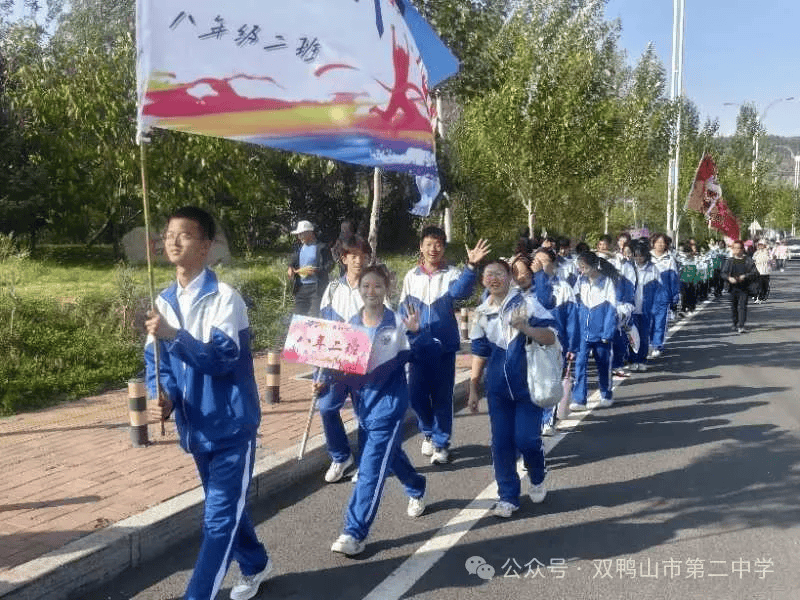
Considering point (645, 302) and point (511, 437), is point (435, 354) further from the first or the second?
point (645, 302)

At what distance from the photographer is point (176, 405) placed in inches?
138

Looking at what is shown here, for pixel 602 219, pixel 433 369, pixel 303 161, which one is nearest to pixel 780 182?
pixel 602 219

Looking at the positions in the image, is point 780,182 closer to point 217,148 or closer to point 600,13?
point 600,13

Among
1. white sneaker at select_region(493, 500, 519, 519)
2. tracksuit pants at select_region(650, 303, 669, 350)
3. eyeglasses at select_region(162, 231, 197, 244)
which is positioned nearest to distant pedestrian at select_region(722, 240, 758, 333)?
tracksuit pants at select_region(650, 303, 669, 350)

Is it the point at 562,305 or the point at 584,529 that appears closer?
the point at 584,529

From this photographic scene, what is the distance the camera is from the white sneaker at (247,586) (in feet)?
12.5

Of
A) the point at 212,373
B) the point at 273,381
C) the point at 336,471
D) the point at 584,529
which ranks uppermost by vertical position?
the point at 212,373

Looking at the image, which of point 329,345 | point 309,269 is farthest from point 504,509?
point 309,269

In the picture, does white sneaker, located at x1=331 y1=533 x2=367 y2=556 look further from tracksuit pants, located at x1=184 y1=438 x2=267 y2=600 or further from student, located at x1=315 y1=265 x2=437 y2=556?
tracksuit pants, located at x1=184 y1=438 x2=267 y2=600

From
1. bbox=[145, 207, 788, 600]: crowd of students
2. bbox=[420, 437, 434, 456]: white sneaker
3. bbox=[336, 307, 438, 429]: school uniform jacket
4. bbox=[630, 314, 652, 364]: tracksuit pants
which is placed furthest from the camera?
bbox=[630, 314, 652, 364]: tracksuit pants

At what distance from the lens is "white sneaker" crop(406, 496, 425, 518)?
496cm

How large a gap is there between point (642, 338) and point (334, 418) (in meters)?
6.71

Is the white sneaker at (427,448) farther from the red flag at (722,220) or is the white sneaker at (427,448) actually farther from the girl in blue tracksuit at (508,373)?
the red flag at (722,220)

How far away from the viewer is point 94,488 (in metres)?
5.02
